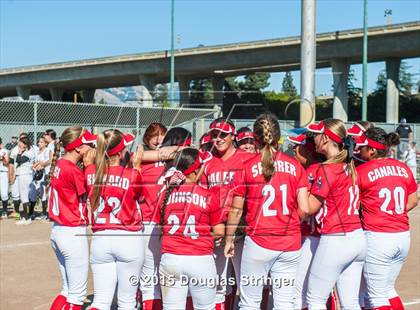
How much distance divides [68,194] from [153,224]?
0.99 metres

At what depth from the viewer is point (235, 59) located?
52188 millimetres

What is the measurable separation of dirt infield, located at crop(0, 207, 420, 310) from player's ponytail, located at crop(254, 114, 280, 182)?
129 inches

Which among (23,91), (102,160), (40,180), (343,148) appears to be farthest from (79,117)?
(23,91)

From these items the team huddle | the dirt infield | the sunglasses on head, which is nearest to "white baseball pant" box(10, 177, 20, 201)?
the dirt infield

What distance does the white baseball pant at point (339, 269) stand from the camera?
5570 mm

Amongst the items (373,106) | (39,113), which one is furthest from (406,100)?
(39,113)

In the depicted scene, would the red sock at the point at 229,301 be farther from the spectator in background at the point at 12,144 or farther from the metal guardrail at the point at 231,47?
the metal guardrail at the point at 231,47

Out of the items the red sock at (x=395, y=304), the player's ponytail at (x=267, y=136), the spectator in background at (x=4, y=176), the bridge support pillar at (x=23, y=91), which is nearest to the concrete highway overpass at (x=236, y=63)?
the bridge support pillar at (x=23, y=91)

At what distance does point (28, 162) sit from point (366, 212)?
Result: 10913 millimetres

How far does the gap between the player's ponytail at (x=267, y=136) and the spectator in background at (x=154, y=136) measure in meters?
1.28

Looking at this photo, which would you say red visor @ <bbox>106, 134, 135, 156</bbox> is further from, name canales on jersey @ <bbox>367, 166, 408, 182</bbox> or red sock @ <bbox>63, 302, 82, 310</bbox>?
name canales on jersey @ <bbox>367, 166, 408, 182</bbox>

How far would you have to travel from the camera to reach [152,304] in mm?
6570

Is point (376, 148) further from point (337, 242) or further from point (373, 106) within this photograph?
point (373, 106)

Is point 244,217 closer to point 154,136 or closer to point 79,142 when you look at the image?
point 154,136
